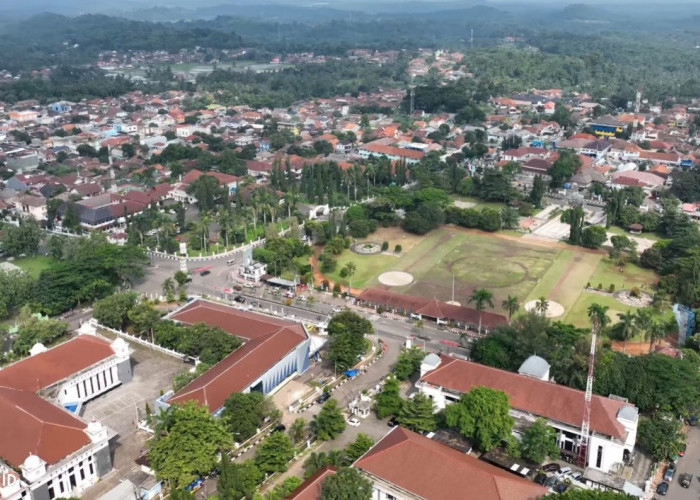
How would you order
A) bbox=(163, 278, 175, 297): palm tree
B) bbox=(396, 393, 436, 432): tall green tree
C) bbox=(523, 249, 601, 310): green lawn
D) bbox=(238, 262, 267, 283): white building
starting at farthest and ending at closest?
bbox=(238, 262, 267, 283): white building
bbox=(523, 249, 601, 310): green lawn
bbox=(163, 278, 175, 297): palm tree
bbox=(396, 393, 436, 432): tall green tree

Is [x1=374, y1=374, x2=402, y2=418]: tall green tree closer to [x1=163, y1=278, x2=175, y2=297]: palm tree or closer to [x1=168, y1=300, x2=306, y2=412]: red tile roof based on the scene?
[x1=168, y1=300, x2=306, y2=412]: red tile roof

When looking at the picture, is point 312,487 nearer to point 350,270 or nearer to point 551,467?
point 551,467

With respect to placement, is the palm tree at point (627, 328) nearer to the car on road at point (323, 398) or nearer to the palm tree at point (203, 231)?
the car on road at point (323, 398)

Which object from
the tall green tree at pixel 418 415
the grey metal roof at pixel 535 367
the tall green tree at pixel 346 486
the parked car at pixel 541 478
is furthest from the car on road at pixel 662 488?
the tall green tree at pixel 346 486

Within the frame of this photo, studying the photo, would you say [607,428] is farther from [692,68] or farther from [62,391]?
[692,68]

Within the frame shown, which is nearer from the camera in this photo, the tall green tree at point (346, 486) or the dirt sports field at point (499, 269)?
the tall green tree at point (346, 486)

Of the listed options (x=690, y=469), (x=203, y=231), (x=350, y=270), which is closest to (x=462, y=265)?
(x=350, y=270)

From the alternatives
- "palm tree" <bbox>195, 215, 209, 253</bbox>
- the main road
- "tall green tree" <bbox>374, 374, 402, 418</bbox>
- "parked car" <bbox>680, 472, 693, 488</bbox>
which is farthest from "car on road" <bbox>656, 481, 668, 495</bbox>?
"palm tree" <bbox>195, 215, 209, 253</bbox>
